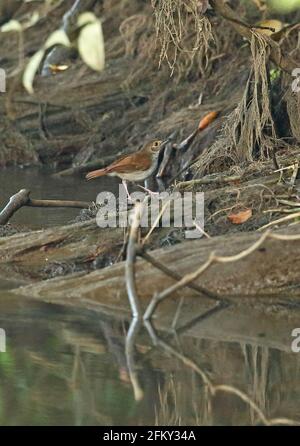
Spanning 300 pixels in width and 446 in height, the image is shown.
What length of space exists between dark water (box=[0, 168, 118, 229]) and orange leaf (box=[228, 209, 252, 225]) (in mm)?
1941

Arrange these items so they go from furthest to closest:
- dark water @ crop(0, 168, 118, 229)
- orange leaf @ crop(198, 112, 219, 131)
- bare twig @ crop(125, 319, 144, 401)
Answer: orange leaf @ crop(198, 112, 219, 131)
dark water @ crop(0, 168, 118, 229)
bare twig @ crop(125, 319, 144, 401)

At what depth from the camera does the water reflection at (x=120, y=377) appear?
15.9ft

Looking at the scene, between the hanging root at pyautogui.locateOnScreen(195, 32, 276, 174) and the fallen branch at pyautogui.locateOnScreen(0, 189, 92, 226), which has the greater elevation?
the hanging root at pyautogui.locateOnScreen(195, 32, 276, 174)

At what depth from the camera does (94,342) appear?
5.98 metres

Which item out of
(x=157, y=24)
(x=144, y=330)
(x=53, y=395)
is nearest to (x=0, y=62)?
(x=157, y=24)

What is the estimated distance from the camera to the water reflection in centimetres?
483

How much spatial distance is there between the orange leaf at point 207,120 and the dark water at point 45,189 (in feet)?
3.42

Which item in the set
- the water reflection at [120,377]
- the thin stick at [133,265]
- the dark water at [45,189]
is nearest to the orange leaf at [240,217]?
the thin stick at [133,265]

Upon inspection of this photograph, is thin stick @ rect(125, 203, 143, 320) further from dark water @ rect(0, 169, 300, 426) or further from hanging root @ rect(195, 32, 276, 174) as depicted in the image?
hanging root @ rect(195, 32, 276, 174)

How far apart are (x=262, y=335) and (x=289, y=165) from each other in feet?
8.39

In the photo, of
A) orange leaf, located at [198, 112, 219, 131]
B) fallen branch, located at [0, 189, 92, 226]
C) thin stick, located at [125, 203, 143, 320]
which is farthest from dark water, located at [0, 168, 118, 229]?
thin stick, located at [125, 203, 143, 320]

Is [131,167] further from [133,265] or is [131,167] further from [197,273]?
[197,273]

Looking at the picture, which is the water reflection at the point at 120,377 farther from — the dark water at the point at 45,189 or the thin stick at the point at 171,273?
the dark water at the point at 45,189

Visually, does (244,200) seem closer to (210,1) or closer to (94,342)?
(210,1)
